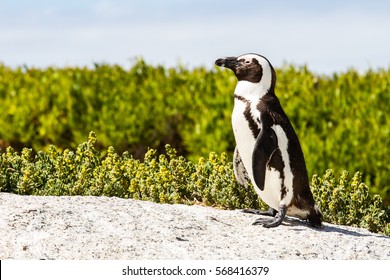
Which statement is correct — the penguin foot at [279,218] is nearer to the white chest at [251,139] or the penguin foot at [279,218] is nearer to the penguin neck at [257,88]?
the white chest at [251,139]

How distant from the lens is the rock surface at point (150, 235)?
5711mm

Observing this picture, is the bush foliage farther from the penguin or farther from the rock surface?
the penguin

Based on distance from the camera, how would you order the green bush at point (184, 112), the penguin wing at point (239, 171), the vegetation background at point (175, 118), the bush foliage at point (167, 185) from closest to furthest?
the penguin wing at point (239, 171) → the bush foliage at point (167, 185) → the vegetation background at point (175, 118) → the green bush at point (184, 112)

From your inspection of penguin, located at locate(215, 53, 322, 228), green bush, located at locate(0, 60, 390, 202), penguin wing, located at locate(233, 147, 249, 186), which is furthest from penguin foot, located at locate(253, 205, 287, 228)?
green bush, located at locate(0, 60, 390, 202)

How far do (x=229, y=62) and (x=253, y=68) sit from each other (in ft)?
0.66

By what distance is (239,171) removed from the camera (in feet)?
22.2

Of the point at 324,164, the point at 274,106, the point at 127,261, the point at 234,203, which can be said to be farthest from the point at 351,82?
the point at 127,261

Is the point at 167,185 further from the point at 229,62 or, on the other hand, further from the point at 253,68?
the point at 253,68

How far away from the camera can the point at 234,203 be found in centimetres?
737

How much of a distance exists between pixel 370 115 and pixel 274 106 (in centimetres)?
366

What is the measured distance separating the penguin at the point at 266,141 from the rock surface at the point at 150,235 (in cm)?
25

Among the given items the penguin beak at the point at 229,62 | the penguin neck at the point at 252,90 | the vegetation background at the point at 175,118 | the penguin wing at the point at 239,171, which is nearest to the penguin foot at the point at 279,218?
the penguin wing at the point at 239,171

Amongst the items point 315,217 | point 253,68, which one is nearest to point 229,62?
point 253,68

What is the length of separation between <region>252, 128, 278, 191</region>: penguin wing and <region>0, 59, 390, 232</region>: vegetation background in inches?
63.8
